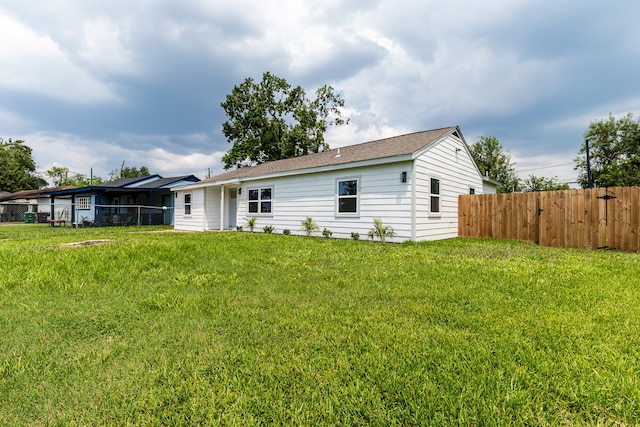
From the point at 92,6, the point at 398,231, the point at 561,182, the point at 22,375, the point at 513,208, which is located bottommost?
the point at 22,375

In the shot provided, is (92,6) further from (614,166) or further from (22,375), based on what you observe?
(614,166)

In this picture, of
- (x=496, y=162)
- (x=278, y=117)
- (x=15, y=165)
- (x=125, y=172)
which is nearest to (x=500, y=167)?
(x=496, y=162)

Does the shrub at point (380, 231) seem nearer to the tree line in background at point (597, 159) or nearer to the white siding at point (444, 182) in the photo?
the white siding at point (444, 182)

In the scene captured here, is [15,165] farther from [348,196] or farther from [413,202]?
[413,202]

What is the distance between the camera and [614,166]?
2180cm

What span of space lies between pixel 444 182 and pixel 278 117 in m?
21.6

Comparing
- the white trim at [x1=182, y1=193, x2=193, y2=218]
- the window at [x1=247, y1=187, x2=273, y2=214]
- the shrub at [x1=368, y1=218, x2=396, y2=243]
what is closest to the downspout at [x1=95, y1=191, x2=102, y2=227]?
the white trim at [x1=182, y1=193, x2=193, y2=218]

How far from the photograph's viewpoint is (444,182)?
9.95 metres

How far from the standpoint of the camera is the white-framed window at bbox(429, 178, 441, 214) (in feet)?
30.3

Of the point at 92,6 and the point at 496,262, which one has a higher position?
the point at 92,6

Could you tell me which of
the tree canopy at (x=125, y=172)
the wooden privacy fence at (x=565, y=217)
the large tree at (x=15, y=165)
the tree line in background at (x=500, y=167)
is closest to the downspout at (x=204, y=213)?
the wooden privacy fence at (x=565, y=217)

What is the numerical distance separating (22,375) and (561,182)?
35.6m

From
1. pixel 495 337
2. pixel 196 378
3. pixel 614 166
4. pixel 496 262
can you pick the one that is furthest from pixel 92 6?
pixel 614 166

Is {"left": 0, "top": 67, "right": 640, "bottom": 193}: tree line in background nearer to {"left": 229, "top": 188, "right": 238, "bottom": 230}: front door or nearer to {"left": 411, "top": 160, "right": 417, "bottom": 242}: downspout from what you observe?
{"left": 229, "top": 188, "right": 238, "bottom": 230}: front door
